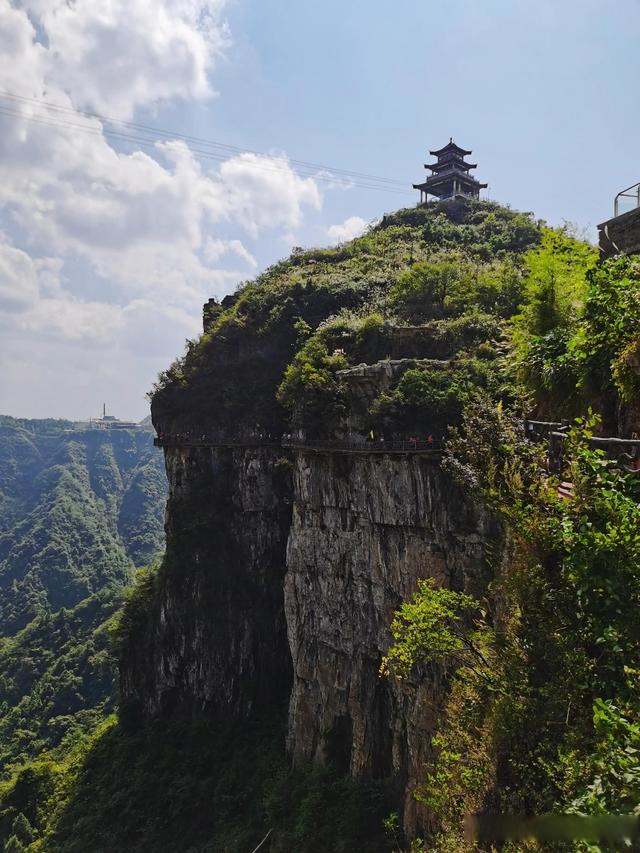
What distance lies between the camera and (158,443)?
34250mm

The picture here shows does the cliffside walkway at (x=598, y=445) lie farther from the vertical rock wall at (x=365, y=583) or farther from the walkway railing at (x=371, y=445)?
the walkway railing at (x=371, y=445)

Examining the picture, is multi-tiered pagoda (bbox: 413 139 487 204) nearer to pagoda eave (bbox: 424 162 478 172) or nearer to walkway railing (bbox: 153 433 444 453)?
pagoda eave (bbox: 424 162 478 172)

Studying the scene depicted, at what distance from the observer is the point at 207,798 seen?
25.4 m

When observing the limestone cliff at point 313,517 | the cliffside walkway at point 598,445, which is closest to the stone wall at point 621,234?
the cliffside walkway at point 598,445

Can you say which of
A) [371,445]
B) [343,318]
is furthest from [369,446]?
[343,318]

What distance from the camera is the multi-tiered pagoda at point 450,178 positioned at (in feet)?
187

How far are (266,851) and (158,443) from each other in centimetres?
2196

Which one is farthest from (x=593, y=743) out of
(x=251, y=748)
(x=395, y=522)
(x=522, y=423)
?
(x=251, y=748)

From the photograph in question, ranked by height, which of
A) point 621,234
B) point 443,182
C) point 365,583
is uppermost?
point 443,182

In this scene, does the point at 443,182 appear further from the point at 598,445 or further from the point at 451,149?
the point at 598,445

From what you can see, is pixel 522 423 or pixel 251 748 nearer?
pixel 522 423

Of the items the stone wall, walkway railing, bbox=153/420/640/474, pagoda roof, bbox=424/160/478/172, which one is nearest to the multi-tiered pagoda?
pagoda roof, bbox=424/160/478/172

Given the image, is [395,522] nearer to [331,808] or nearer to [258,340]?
[331,808]

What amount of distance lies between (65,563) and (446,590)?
106464 mm
